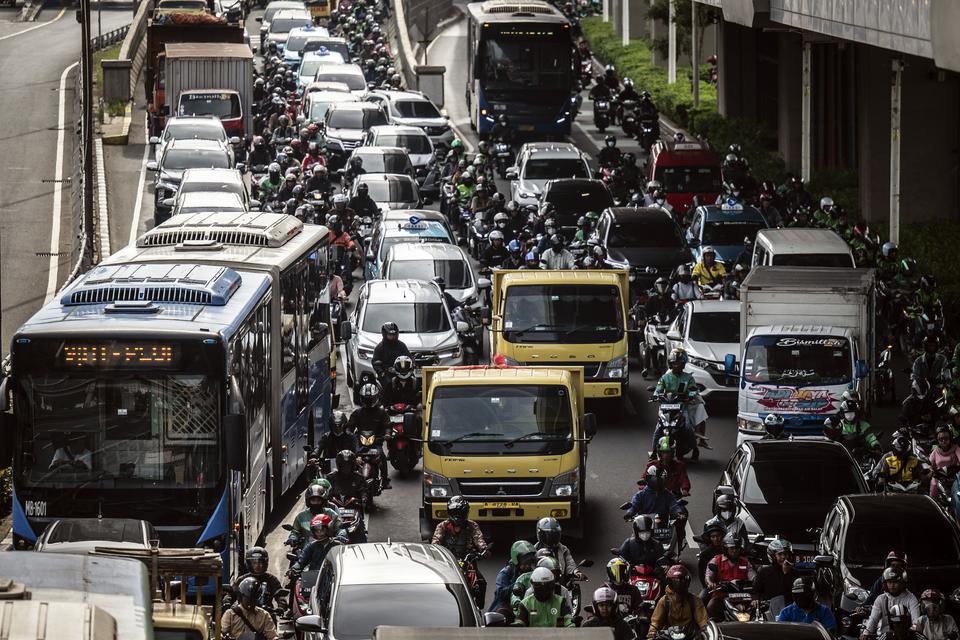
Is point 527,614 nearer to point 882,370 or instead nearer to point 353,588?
point 353,588

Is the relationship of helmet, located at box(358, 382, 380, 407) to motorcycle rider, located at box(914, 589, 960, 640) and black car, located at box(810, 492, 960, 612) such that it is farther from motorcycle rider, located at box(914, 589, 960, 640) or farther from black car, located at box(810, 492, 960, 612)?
motorcycle rider, located at box(914, 589, 960, 640)

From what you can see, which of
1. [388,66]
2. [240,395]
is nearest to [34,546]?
[240,395]

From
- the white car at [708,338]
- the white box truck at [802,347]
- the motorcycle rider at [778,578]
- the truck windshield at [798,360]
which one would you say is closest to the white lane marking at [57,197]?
the white car at [708,338]

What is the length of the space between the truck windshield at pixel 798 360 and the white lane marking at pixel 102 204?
55.5 feet

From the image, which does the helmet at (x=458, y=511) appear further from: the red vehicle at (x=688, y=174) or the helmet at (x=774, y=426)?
the red vehicle at (x=688, y=174)

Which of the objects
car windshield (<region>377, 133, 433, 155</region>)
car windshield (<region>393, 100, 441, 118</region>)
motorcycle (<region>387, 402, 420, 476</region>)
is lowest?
motorcycle (<region>387, 402, 420, 476</region>)

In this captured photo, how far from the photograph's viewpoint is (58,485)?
1725cm

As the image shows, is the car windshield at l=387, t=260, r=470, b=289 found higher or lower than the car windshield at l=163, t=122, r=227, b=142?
lower

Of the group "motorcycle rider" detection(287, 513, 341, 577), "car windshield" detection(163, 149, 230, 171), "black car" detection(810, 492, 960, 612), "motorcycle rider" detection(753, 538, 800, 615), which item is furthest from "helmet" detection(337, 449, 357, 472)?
"car windshield" detection(163, 149, 230, 171)

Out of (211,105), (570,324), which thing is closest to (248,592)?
(570,324)

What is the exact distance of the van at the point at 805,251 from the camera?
30219mm

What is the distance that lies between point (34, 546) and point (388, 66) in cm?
5310

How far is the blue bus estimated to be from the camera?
17.3 m

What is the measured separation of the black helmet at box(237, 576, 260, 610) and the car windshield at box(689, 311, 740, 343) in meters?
13.5
